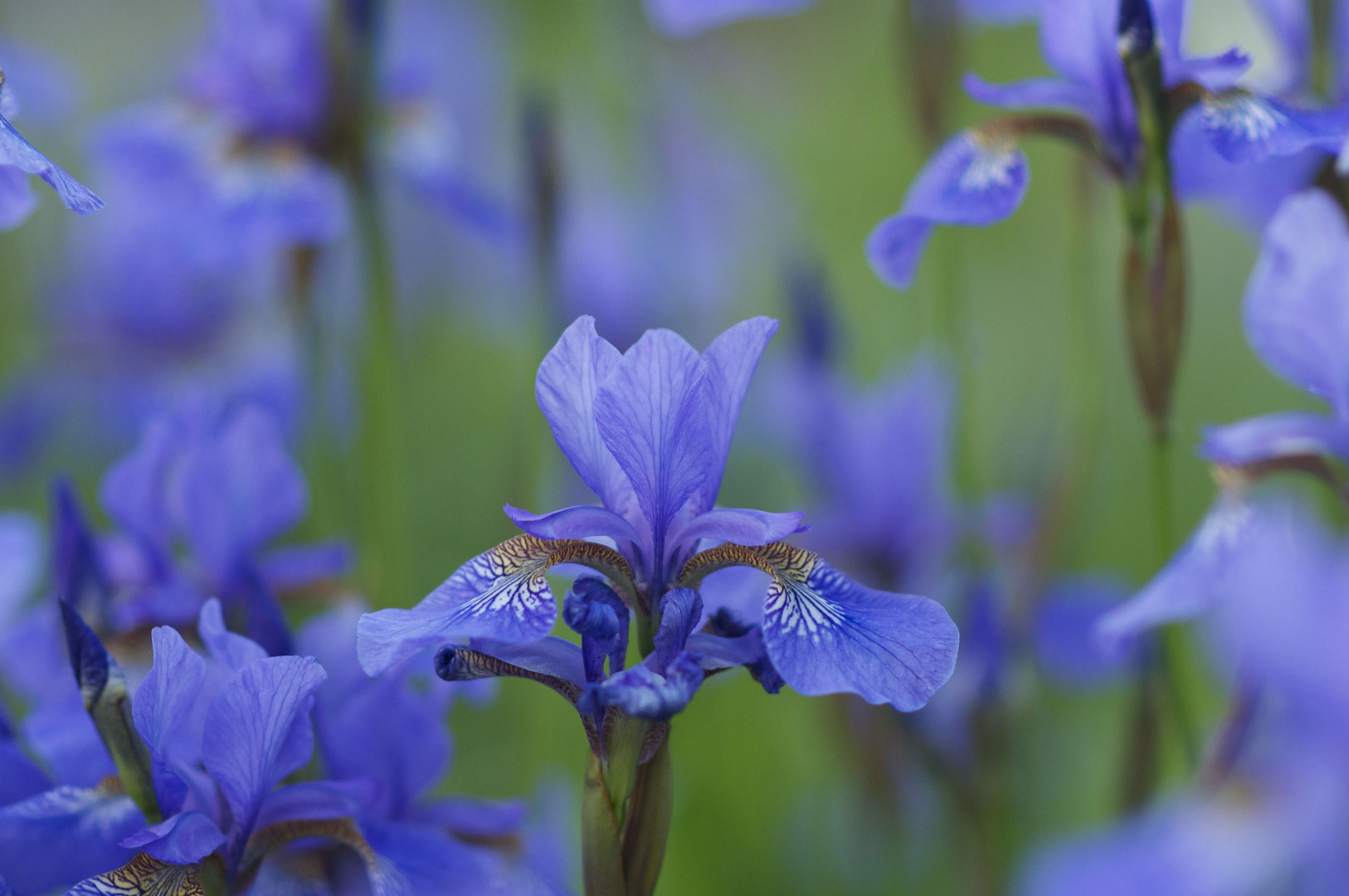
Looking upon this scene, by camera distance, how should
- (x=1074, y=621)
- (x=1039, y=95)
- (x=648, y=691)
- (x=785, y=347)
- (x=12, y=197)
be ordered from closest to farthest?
(x=648, y=691) → (x=12, y=197) → (x=1039, y=95) → (x=1074, y=621) → (x=785, y=347)

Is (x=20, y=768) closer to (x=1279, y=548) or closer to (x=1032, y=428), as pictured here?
(x=1279, y=548)

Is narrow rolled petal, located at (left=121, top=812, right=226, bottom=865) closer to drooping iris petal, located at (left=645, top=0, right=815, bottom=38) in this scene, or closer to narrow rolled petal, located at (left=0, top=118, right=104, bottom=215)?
narrow rolled petal, located at (left=0, top=118, right=104, bottom=215)

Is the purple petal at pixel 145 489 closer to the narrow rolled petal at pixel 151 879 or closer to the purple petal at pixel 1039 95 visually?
the narrow rolled petal at pixel 151 879

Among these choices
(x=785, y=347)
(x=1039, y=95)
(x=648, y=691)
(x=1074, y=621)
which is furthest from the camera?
(x=785, y=347)

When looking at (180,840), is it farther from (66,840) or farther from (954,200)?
(954,200)

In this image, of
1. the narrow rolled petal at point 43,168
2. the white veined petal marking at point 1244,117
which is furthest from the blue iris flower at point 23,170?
the white veined petal marking at point 1244,117

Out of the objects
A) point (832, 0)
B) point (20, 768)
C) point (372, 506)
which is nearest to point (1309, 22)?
point (372, 506)

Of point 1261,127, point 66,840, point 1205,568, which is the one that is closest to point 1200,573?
point 1205,568
